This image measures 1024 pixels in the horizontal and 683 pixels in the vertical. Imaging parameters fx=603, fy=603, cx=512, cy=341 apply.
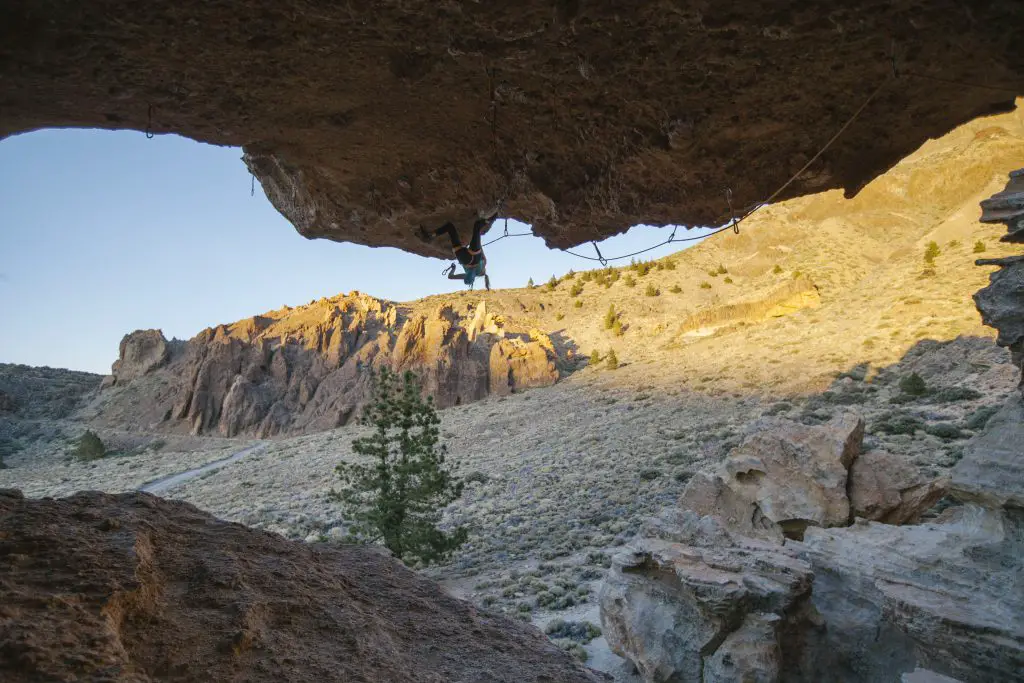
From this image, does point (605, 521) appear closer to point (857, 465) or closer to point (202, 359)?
point (857, 465)

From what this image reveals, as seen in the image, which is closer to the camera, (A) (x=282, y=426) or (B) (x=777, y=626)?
(B) (x=777, y=626)

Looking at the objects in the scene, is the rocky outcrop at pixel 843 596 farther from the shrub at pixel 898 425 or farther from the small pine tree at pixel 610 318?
the small pine tree at pixel 610 318

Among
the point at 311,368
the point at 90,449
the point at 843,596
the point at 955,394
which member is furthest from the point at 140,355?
the point at 843,596

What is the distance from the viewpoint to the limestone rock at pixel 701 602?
6000 millimetres

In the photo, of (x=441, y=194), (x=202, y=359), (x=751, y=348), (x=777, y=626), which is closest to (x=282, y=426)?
(x=202, y=359)

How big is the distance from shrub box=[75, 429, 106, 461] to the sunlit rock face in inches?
1452

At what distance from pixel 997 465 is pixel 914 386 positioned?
15.7 meters

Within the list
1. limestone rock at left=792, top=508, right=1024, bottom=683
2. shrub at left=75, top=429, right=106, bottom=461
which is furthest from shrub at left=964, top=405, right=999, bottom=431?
shrub at left=75, top=429, right=106, bottom=461

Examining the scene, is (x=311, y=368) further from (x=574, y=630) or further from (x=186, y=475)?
(x=574, y=630)

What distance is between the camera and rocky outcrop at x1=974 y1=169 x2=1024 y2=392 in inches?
203

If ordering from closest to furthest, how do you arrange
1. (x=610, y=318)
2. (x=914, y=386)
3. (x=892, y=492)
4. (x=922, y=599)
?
(x=922, y=599), (x=892, y=492), (x=914, y=386), (x=610, y=318)

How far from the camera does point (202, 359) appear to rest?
4241cm

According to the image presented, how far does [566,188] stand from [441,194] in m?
1.59

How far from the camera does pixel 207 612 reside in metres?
3.11
